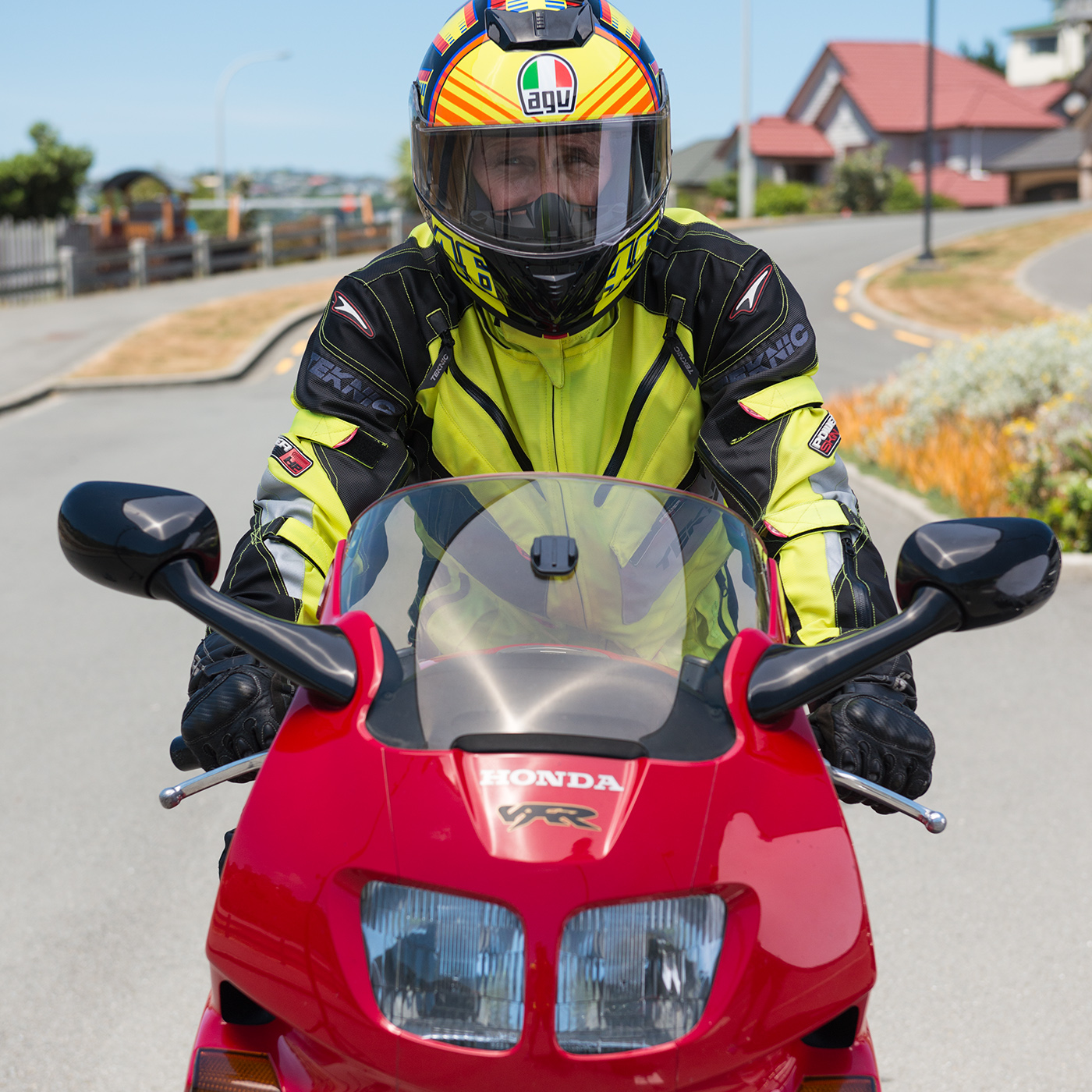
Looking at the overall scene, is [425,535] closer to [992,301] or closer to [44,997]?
[44,997]

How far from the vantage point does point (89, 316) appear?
64.3ft

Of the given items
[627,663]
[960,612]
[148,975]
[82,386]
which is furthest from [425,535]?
[82,386]

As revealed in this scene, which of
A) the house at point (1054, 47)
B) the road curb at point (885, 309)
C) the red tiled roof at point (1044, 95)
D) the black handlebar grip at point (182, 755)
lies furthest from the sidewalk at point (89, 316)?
the house at point (1054, 47)

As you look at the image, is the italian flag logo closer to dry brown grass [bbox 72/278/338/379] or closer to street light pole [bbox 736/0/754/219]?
dry brown grass [bbox 72/278/338/379]

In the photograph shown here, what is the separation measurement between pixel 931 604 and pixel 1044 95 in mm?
75360

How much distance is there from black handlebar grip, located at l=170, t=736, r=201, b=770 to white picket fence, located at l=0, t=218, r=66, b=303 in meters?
23.0

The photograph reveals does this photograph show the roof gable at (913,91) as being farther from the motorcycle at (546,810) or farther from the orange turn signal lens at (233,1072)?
the orange turn signal lens at (233,1072)

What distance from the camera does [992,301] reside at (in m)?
18.6

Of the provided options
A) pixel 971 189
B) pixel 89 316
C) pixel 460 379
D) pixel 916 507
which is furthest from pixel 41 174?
pixel 971 189

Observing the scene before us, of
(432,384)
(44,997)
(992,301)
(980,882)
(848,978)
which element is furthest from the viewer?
(992,301)

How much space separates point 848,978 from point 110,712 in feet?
14.3

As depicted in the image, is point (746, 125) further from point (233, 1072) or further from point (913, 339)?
point (233, 1072)

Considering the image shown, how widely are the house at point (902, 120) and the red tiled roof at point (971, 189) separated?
37 mm

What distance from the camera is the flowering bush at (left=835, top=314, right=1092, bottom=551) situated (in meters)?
6.85
